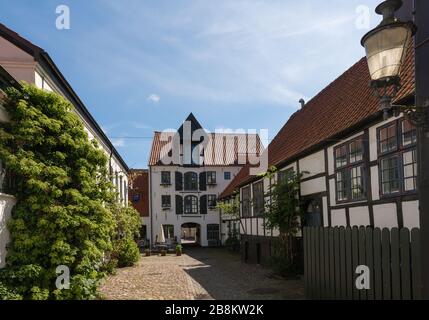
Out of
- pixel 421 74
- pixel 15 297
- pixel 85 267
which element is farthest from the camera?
pixel 85 267

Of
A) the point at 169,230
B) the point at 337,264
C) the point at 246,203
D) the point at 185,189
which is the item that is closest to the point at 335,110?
the point at 337,264

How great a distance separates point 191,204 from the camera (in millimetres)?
33062

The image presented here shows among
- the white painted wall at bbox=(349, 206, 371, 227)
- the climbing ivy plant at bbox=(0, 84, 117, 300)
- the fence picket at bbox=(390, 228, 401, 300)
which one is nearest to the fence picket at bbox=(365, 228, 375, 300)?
the fence picket at bbox=(390, 228, 401, 300)

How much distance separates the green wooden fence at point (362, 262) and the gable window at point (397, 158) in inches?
62.1

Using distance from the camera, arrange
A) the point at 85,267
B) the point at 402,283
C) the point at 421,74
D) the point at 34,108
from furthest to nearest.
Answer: the point at 85,267 → the point at 34,108 → the point at 402,283 → the point at 421,74

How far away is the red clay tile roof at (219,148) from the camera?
33.5m

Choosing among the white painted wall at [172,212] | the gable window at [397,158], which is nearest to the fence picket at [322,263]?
the gable window at [397,158]

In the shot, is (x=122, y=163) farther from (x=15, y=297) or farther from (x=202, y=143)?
(x=15, y=297)

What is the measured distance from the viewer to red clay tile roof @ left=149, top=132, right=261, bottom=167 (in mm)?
33550

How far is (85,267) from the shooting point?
8.30 m

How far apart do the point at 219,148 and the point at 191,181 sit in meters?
4.23

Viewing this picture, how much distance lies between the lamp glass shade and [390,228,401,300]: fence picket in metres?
2.76
